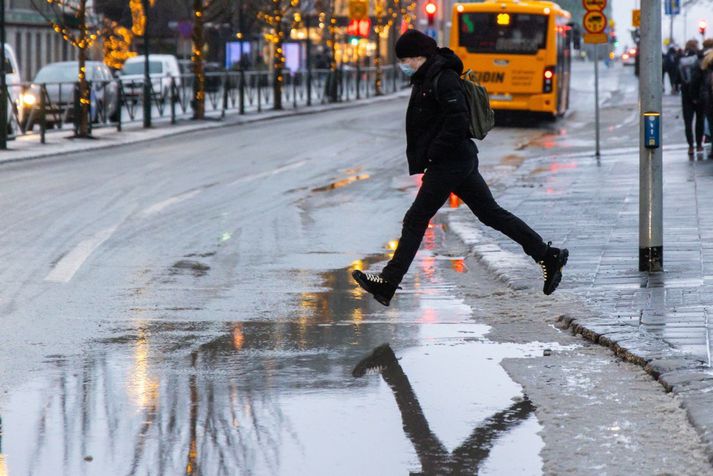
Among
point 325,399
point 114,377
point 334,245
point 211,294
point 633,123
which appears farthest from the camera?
point 633,123

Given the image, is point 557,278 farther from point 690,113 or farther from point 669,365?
point 690,113

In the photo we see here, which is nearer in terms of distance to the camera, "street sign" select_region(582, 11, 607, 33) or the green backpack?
the green backpack

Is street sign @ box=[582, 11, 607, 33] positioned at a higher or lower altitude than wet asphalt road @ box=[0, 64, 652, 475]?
higher

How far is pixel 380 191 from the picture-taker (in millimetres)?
19641

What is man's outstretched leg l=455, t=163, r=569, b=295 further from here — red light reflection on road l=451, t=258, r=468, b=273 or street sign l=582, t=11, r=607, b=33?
street sign l=582, t=11, r=607, b=33

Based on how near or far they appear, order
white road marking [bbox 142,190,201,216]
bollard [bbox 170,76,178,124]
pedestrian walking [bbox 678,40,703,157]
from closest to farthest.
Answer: white road marking [bbox 142,190,201,216] < pedestrian walking [bbox 678,40,703,157] < bollard [bbox 170,76,178,124]

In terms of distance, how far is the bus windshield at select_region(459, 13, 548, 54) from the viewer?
39656mm

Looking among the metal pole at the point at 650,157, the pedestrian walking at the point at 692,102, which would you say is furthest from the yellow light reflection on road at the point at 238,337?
the pedestrian walking at the point at 692,102

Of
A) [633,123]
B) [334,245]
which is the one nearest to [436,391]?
[334,245]

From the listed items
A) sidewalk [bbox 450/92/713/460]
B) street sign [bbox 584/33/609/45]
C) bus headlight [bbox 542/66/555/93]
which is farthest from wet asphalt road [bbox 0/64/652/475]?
bus headlight [bbox 542/66/555/93]

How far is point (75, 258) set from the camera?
12680mm

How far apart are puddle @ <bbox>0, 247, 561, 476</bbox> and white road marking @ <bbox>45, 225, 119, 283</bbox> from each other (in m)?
2.21

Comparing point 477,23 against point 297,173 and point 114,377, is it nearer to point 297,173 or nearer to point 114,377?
point 297,173

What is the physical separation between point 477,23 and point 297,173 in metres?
18.6
